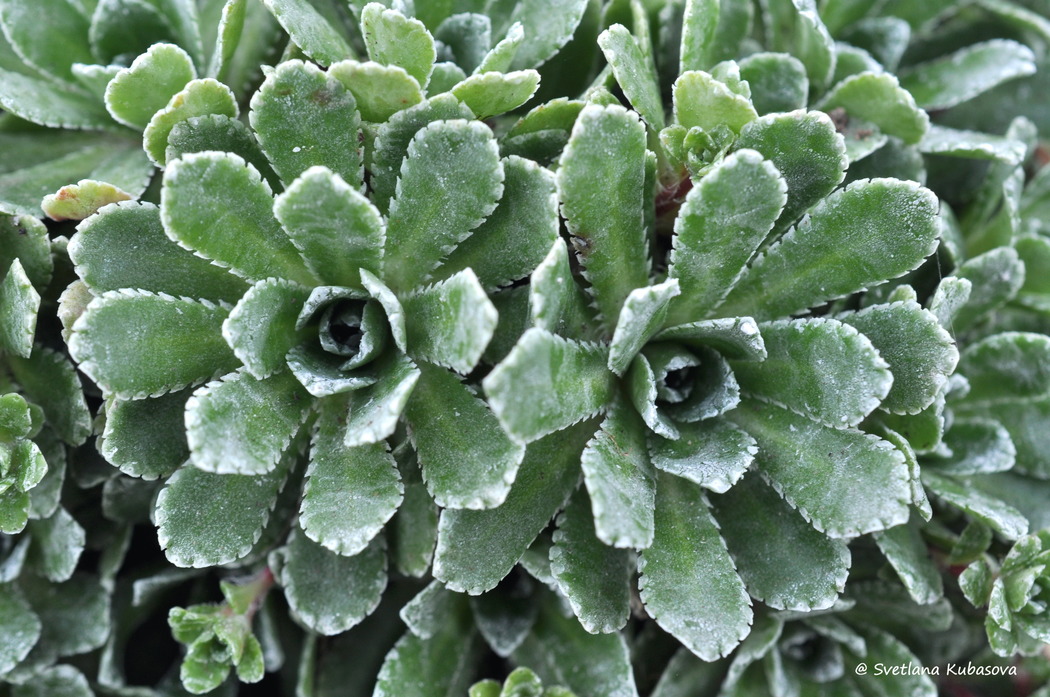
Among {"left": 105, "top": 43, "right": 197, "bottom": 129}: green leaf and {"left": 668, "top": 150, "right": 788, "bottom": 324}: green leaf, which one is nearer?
{"left": 668, "top": 150, "right": 788, "bottom": 324}: green leaf

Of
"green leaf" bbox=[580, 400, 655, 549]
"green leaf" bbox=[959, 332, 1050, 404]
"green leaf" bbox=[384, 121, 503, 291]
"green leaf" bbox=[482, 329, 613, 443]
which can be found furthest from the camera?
"green leaf" bbox=[959, 332, 1050, 404]

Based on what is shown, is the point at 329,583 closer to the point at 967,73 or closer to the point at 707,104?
the point at 707,104

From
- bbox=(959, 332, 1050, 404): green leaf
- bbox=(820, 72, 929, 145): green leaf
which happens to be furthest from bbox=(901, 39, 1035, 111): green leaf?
bbox=(959, 332, 1050, 404): green leaf

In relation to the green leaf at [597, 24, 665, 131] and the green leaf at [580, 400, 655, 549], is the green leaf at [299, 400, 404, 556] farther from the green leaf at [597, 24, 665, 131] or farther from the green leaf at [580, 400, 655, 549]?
the green leaf at [597, 24, 665, 131]

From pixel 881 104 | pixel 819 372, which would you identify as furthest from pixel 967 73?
pixel 819 372

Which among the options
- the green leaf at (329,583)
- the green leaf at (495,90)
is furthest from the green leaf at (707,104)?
the green leaf at (329,583)

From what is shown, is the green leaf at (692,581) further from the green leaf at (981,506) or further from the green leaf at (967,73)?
the green leaf at (967,73)

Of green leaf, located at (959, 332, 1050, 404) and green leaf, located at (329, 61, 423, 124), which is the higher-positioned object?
green leaf, located at (329, 61, 423, 124)

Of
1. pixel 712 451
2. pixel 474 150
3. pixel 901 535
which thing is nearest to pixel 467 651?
pixel 712 451
